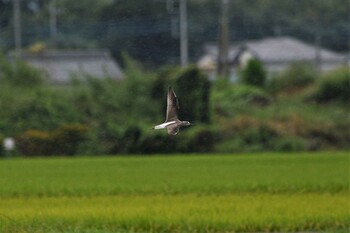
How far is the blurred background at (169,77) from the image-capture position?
38.2m

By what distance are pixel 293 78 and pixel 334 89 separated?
3.83m

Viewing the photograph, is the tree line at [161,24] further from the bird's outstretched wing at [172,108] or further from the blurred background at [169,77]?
the bird's outstretched wing at [172,108]

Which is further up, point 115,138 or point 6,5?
point 6,5

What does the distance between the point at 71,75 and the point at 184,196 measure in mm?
22447

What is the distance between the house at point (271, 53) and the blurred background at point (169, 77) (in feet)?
0.36

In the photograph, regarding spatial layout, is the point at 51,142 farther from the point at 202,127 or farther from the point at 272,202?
the point at 272,202

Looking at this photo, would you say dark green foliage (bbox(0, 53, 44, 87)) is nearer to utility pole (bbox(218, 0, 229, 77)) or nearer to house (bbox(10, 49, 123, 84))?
house (bbox(10, 49, 123, 84))

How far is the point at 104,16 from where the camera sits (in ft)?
182

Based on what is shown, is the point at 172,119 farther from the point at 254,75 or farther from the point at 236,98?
the point at 254,75

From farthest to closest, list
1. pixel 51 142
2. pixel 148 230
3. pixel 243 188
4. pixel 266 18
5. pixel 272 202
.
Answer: pixel 266 18 → pixel 51 142 → pixel 243 188 → pixel 272 202 → pixel 148 230

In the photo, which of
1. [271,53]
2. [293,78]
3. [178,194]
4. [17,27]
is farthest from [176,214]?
[271,53]

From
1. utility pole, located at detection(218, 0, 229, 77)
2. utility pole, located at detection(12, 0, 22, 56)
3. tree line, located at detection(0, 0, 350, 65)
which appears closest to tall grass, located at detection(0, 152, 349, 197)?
utility pole, located at detection(218, 0, 229, 77)

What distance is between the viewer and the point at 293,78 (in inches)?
1906

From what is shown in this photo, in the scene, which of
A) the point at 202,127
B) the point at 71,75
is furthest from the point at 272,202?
the point at 71,75
